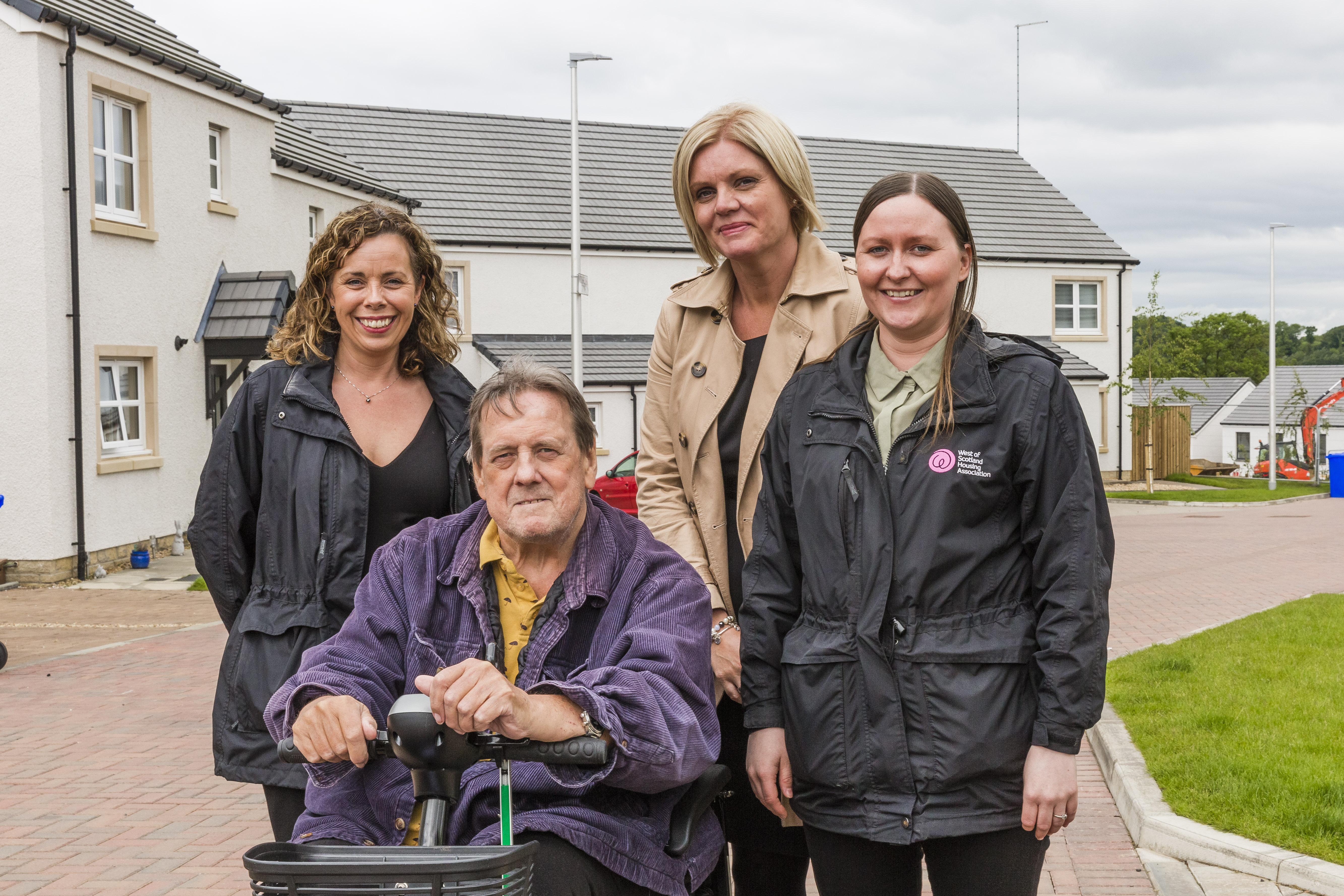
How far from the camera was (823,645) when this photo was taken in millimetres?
2652

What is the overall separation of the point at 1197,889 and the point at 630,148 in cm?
3261

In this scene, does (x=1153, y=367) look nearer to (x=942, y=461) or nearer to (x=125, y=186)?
(x=125, y=186)

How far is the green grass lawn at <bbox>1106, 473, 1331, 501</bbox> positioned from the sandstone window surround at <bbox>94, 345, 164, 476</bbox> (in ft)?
73.3

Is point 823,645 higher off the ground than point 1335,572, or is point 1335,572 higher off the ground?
point 823,645

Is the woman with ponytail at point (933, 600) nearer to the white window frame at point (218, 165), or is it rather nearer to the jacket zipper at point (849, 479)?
the jacket zipper at point (849, 479)

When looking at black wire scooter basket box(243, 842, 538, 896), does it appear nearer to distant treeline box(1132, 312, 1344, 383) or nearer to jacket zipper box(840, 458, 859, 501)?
jacket zipper box(840, 458, 859, 501)

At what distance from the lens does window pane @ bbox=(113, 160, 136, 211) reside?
52.0ft

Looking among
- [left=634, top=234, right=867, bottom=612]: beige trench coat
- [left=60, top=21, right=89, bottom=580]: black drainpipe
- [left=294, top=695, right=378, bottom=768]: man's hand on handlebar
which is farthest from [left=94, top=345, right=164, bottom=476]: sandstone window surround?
[left=294, top=695, right=378, bottom=768]: man's hand on handlebar

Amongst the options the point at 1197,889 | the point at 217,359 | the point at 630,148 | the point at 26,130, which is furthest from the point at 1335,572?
the point at 630,148

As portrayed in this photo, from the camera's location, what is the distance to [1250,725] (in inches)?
266

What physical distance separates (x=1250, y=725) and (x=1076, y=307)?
101 feet

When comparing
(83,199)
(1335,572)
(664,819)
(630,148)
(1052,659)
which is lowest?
(1335,572)

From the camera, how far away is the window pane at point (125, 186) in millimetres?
15836

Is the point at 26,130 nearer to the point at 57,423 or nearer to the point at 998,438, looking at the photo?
the point at 57,423
